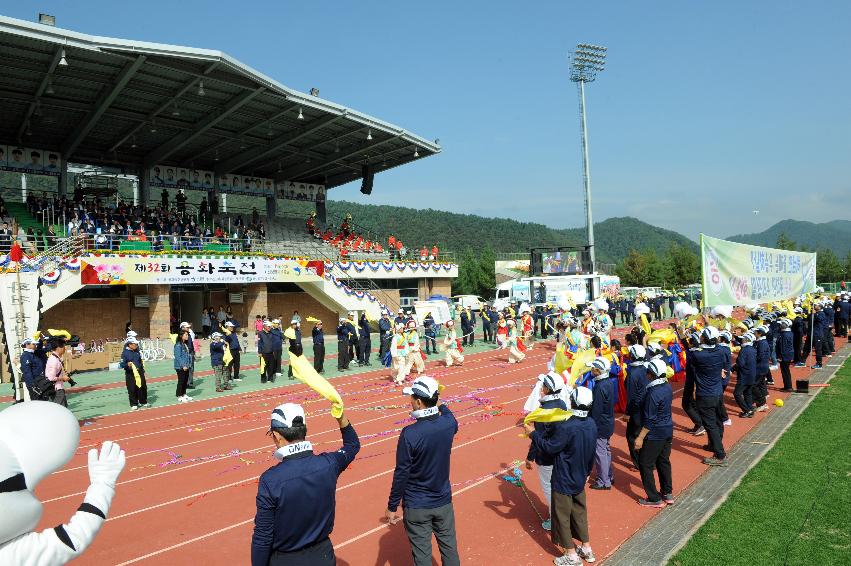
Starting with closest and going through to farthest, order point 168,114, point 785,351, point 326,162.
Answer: point 785,351 → point 168,114 → point 326,162

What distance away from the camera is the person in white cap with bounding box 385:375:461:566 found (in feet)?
14.2

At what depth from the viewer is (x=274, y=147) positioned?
3250cm

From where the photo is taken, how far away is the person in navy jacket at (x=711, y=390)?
8180mm

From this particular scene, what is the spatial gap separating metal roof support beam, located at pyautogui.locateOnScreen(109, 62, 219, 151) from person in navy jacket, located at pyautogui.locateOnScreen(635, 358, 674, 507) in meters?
20.7

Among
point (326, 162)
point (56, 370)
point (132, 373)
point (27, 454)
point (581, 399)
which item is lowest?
point (132, 373)

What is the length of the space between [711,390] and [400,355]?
8.94 metres

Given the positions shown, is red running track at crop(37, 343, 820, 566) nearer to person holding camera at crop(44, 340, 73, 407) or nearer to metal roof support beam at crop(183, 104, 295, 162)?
person holding camera at crop(44, 340, 73, 407)

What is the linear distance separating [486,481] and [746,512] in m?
3.00

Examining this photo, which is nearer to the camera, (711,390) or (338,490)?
(338,490)

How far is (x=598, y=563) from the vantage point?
212 inches

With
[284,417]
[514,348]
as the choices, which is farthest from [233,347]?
[284,417]

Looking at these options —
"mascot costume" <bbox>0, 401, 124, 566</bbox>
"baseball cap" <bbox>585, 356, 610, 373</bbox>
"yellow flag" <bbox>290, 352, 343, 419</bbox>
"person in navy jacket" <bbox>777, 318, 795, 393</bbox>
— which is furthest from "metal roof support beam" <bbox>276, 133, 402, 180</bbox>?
"mascot costume" <bbox>0, 401, 124, 566</bbox>

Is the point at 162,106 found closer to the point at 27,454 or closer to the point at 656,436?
the point at 656,436

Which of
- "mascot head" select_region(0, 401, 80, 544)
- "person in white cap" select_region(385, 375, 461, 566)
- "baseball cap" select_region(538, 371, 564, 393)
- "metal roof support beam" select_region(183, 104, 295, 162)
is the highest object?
"metal roof support beam" select_region(183, 104, 295, 162)
